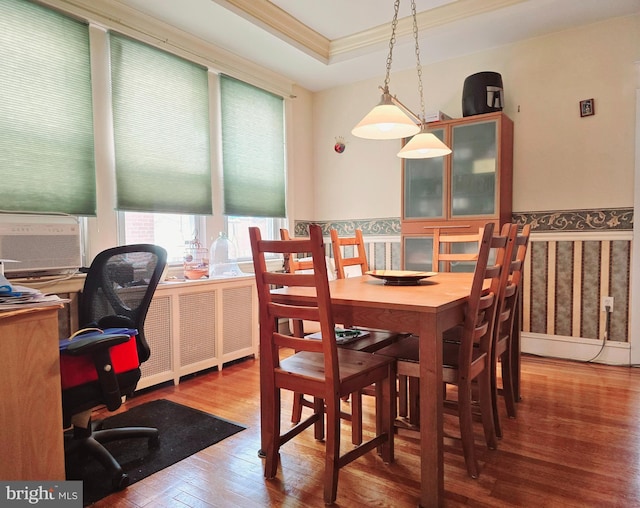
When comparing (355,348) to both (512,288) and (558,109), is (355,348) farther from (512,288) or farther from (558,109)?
(558,109)

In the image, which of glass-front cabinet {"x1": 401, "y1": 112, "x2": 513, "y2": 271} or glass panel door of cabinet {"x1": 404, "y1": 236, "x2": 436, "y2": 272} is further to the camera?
glass panel door of cabinet {"x1": 404, "y1": 236, "x2": 436, "y2": 272}

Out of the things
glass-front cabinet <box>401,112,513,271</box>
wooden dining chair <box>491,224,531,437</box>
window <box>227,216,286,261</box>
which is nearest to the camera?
wooden dining chair <box>491,224,531,437</box>

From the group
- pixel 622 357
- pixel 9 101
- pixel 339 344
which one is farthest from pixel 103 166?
pixel 622 357

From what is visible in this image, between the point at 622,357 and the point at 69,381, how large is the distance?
362 centimetres

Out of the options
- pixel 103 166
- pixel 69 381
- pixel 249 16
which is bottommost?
pixel 69 381

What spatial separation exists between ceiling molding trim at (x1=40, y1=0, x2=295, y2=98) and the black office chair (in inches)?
66.6

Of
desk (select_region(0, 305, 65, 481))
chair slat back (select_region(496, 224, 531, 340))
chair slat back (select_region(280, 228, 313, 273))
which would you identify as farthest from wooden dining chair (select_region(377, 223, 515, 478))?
desk (select_region(0, 305, 65, 481))

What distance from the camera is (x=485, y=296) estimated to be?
183 cm

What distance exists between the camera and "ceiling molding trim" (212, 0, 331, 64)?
2994 millimetres

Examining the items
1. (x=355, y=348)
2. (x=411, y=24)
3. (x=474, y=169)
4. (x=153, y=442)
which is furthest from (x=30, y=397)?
(x=411, y=24)

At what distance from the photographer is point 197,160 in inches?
133

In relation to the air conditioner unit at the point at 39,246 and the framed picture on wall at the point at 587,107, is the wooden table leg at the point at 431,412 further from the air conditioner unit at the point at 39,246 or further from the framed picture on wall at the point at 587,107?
the framed picture on wall at the point at 587,107

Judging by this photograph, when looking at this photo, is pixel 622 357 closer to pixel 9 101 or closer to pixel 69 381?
pixel 69 381

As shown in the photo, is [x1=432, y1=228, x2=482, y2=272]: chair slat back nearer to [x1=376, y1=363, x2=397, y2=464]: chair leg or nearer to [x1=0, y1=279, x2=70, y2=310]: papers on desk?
[x1=376, y1=363, x2=397, y2=464]: chair leg
